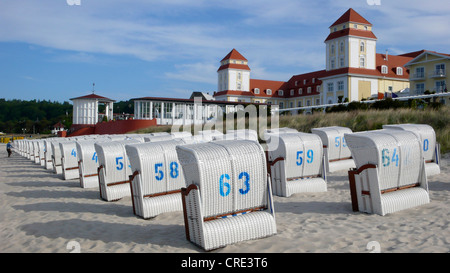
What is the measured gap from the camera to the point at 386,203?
635 centimetres

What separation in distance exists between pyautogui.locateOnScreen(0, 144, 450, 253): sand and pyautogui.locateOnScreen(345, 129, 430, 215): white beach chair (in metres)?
0.21

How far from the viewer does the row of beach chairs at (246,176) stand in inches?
195

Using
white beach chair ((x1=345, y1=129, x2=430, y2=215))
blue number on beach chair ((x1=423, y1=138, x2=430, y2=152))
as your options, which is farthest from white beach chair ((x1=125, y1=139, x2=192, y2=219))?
blue number on beach chair ((x1=423, y1=138, x2=430, y2=152))

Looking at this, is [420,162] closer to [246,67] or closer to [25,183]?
[25,183]

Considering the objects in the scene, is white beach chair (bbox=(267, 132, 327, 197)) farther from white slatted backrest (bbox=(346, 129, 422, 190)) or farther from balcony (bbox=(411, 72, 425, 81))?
balcony (bbox=(411, 72, 425, 81))

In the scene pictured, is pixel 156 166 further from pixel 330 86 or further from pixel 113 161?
pixel 330 86

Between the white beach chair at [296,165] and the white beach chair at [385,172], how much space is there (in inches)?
81.7

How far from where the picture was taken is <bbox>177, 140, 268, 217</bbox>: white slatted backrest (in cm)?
488

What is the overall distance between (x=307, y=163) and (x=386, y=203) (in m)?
2.78

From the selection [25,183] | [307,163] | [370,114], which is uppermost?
[370,114]

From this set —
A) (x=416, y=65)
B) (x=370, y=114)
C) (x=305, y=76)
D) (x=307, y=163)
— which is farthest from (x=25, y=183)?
(x=305, y=76)

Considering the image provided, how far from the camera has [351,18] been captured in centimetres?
5338

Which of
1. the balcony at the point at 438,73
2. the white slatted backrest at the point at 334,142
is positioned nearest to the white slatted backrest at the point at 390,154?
the white slatted backrest at the point at 334,142

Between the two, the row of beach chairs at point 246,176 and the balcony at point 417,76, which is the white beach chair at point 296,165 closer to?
the row of beach chairs at point 246,176
